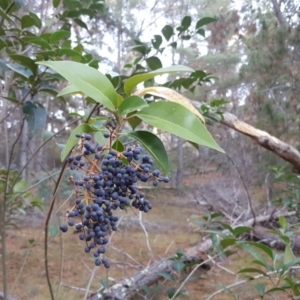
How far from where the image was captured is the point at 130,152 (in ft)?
1.68

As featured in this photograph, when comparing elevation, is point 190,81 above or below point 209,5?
below

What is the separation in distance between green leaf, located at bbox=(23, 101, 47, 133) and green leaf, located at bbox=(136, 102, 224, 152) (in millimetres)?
585

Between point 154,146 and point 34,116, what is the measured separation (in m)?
0.60

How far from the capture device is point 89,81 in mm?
473

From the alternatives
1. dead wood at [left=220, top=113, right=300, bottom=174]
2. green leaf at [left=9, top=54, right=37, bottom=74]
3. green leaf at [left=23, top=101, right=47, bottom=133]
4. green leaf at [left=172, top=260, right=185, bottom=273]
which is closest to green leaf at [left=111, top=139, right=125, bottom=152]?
green leaf at [left=9, top=54, right=37, bottom=74]

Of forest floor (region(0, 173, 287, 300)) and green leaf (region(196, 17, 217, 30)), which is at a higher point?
green leaf (region(196, 17, 217, 30))

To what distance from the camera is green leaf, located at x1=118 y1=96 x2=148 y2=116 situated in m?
0.47

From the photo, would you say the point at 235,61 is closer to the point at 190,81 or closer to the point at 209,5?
the point at 209,5

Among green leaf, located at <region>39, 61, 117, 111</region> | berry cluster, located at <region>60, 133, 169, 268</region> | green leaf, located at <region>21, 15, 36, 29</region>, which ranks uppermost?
green leaf, located at <region>21, 15, 36, 29</region>

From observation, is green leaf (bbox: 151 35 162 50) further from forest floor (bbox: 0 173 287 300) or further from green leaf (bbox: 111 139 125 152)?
green leaf (bbox: 111 139 125 152)

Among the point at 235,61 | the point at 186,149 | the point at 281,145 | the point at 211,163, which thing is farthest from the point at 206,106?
the point at 235,61

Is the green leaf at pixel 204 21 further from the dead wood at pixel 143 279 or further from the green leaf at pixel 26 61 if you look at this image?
the dead wood at pixel 143 279

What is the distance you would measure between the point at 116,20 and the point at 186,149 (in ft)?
8.93

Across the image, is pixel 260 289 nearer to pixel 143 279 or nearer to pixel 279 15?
pixel 143 279
